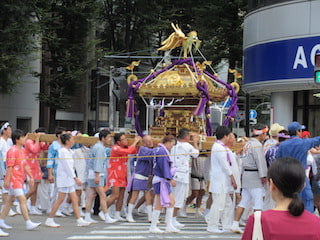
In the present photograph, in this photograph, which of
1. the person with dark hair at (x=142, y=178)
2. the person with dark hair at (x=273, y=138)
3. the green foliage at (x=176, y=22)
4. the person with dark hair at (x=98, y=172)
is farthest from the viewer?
the green foliage at (x=176, y=22)

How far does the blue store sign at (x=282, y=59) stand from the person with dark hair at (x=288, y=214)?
1457 centimetres

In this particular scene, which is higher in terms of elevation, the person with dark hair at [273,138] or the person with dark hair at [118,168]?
the person with dark hair at [273,138]

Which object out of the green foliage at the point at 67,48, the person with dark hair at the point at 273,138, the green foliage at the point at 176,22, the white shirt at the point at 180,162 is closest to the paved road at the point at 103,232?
the white shirt at the point at 180,162

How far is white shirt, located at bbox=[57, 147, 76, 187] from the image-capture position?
371 inches

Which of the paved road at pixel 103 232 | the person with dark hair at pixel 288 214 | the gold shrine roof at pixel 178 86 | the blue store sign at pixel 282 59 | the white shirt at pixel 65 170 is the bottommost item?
the paved road at pixel 103 232

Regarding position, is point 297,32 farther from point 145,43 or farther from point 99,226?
point 145,43

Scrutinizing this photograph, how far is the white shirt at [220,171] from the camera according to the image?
9055mm

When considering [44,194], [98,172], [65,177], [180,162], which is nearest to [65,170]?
[65,177]

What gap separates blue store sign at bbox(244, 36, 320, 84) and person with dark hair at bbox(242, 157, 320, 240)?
1457cm

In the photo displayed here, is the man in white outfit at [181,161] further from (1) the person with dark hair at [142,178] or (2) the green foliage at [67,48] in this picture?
(2) the green foliage at [67,48]

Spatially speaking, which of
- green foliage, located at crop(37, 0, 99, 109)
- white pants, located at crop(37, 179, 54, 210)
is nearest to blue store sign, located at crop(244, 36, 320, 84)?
white pants, located at crop(37, 179, 54, 210)

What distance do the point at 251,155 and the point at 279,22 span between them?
33.7 feet

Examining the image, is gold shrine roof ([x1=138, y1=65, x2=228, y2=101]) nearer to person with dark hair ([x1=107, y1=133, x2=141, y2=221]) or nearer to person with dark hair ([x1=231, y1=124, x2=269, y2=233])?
person with dark hair ([x1=107, y1=133, x2=141, y2=221])

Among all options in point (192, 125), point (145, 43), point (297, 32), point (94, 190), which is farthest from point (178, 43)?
point (145, 43)
